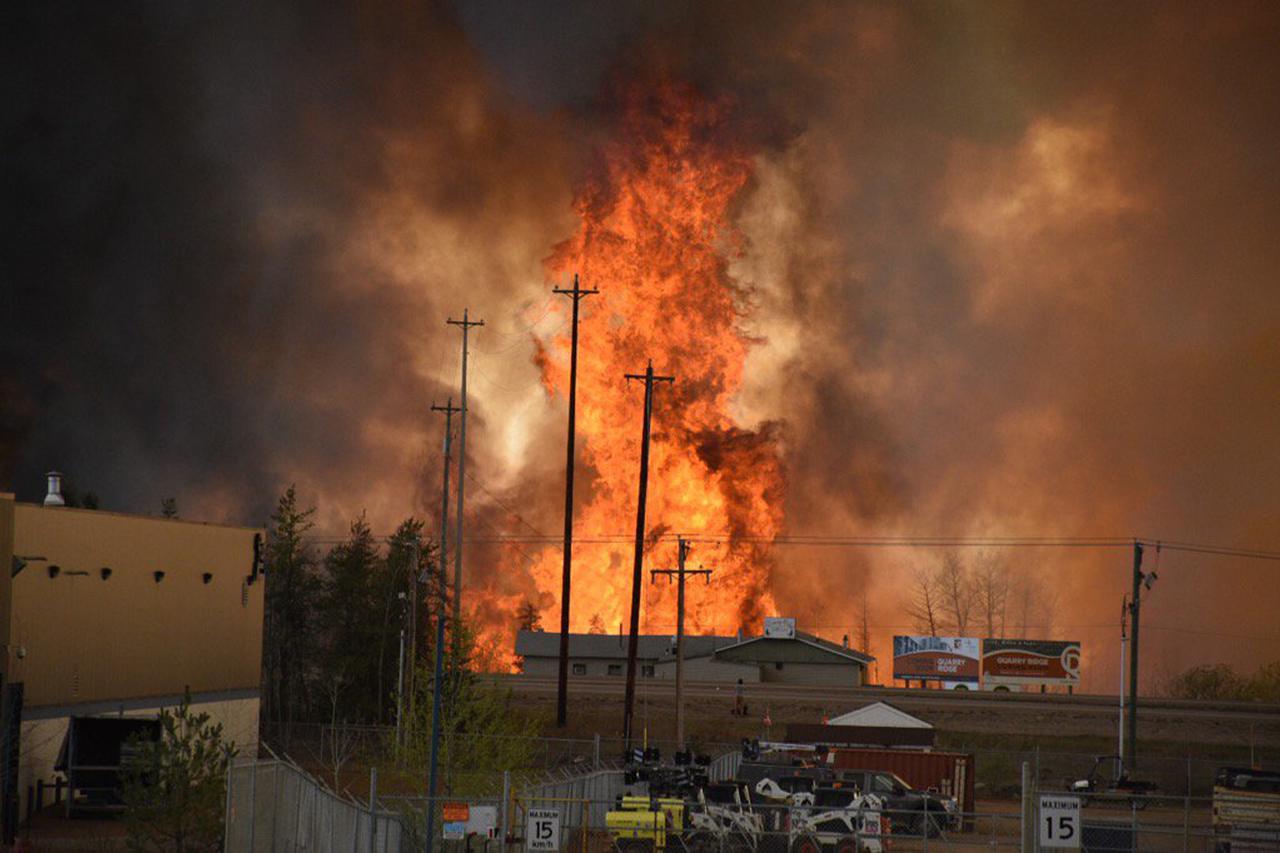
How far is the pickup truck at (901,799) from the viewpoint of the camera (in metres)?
48.2

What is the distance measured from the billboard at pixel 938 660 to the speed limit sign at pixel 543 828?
8148cm

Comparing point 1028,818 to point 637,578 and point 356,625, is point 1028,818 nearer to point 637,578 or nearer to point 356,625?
point 637,578

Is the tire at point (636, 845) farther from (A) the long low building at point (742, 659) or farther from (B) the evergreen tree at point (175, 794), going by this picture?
(A) the long low building at point (742, 659)

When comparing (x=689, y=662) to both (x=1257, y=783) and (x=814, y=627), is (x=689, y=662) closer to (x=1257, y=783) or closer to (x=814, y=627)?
(x=814, y=627)

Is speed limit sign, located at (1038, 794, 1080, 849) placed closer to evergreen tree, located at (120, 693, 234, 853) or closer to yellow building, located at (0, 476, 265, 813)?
evergreen tree, located at (120, 693, 234, 853)

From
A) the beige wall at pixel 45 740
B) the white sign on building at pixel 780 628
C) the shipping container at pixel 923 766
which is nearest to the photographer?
the beige wall at pixel 45 740

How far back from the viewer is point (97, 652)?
49344mm

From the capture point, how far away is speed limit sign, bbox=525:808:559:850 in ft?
93.0

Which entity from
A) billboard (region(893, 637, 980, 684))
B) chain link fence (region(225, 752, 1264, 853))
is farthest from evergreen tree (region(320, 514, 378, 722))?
chain link fence (region(225, 752, 1264, 853))

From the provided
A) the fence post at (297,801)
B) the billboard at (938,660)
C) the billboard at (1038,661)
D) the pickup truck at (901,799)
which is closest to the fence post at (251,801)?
the fence post at (297,801)

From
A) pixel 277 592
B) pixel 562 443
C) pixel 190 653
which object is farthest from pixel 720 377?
pixel 190 653

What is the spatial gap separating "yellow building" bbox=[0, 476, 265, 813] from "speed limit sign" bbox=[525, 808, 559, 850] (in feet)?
67.5

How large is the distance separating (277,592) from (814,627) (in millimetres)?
47900

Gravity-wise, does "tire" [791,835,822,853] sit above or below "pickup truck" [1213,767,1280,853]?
below
